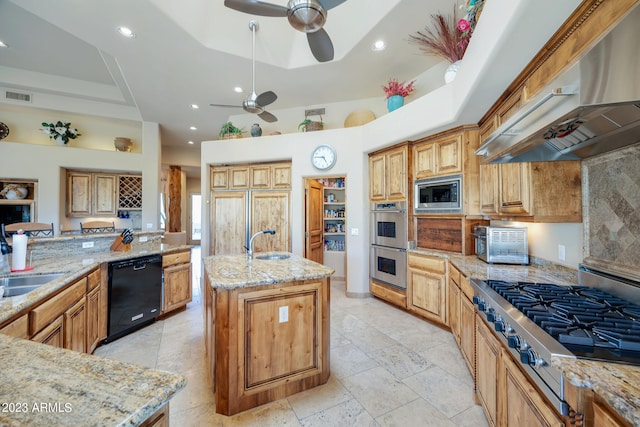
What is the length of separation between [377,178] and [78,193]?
6301 millimetres

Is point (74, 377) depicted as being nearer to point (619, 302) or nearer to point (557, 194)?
point (619, 302)

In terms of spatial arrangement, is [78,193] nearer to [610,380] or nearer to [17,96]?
[17,96]

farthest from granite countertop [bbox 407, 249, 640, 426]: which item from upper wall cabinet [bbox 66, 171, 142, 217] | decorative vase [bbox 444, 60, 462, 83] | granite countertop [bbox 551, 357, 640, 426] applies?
upper wall cabinet [bbox 66, 171, 142, 217]

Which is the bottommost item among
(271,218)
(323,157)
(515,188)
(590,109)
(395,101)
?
(271,218)

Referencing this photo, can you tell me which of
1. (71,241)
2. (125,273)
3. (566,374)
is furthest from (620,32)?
(71,241)

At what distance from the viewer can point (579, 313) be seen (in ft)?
3.79

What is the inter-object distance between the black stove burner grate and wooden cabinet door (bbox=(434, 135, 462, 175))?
171 centimetres

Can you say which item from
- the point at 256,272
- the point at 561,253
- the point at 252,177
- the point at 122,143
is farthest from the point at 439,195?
the point at 122,143

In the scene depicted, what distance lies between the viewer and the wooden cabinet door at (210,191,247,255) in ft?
15.6

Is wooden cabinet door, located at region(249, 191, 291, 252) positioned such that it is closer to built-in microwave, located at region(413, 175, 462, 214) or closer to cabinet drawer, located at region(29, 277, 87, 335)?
built-in microwave, located at region(413, 175, 462, 214)

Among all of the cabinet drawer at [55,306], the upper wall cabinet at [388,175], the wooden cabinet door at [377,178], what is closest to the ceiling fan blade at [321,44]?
the upper wall cabinet at [388,175]

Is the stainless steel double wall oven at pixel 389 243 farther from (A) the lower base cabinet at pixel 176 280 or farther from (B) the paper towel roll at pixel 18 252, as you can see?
(B) the paper towel roll at pixel 18 252

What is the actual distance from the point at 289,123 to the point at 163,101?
7.57 feet

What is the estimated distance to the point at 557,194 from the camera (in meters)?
1.89
